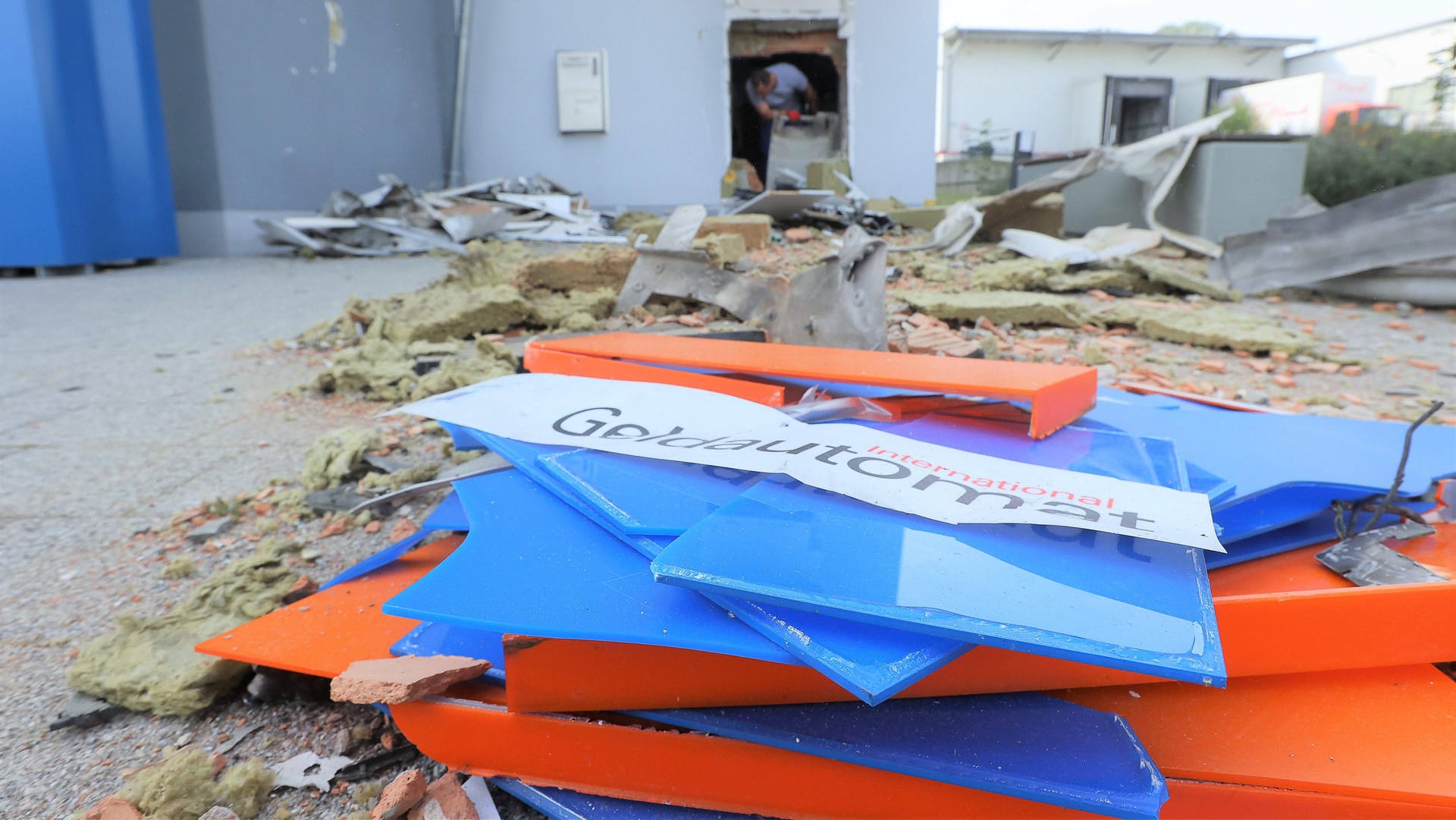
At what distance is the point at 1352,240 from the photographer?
4.50 metres

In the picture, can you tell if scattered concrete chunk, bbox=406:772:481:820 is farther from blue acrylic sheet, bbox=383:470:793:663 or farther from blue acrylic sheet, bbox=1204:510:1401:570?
blue acrylic sheet, bbox=1204:510:1401:570

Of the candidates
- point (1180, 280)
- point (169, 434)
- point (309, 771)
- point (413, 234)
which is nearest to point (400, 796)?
point (309, 771)

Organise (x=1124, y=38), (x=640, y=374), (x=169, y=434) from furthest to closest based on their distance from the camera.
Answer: (x=1124, y=38) → (x=169, y=434) → (x=640, y=374)

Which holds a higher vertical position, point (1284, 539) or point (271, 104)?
point (271, 104)

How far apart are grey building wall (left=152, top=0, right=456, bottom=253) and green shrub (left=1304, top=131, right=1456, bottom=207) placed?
37.3ft

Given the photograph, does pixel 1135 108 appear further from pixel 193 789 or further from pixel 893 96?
pixel 193 789

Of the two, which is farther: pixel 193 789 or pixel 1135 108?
pixel 1135 108

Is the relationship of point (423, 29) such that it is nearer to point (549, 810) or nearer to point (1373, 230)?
A: point (1373, 230)

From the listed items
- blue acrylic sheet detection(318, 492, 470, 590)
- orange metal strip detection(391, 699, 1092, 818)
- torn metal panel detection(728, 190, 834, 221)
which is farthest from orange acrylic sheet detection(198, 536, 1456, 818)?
torn metal panel detection(728, 190, 834, 221)

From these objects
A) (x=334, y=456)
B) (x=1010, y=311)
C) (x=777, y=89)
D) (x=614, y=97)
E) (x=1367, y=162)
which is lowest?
(x=334, y=456)

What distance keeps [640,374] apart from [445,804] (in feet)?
3.71

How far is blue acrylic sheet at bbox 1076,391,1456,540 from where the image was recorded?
4.13 feet

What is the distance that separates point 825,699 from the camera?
34.6 inches

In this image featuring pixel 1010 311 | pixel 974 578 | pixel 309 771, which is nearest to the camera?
pixel 974 578
